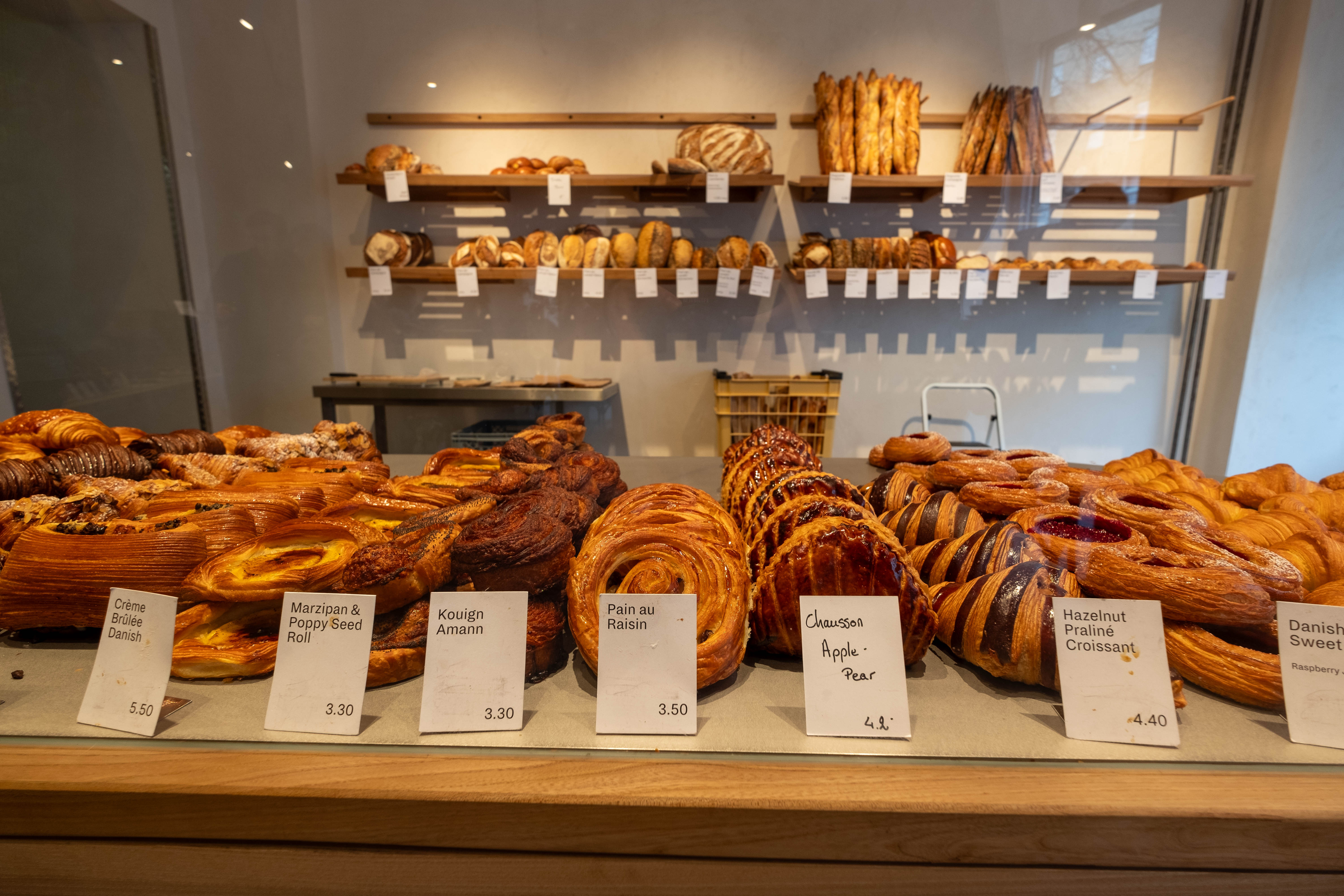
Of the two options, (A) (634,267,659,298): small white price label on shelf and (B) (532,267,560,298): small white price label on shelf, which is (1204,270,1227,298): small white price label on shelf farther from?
(B) (532,267,560,298): small white price label on shelf

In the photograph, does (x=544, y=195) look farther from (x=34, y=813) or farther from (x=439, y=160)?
(x=34, y=813)

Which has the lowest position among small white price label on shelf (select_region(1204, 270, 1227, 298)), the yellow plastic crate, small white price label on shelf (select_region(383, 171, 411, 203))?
the yellow plastic crate

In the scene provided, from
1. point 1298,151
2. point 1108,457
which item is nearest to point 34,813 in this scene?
point 1298,151

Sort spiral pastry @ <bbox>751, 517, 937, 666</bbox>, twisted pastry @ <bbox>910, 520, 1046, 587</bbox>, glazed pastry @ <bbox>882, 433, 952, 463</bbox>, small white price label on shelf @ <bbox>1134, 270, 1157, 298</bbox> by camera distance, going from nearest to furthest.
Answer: spiral pastry @ <bbox>751, 517, 937, 666</bbox>, twisted pastry @ <bbox>910, 520, 1046, 587</bbox>, glazed pastry @ <bbox>882, 433, 952, 463</bbox>, small white price label on shelf @ <bbox>1134, 270, 1157, 298</bbox>

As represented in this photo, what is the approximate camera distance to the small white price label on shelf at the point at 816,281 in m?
4.17

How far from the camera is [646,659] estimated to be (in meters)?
1.01

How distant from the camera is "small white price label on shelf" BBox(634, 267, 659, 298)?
4.13 meters

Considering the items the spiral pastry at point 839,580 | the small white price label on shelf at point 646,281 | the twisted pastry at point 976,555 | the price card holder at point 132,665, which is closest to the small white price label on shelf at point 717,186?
the small white price label on shelf at point 646,281

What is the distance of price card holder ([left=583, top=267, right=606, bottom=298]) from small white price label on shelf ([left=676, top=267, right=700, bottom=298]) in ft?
1.69

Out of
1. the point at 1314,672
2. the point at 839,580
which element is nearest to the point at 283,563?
the point at 839,580

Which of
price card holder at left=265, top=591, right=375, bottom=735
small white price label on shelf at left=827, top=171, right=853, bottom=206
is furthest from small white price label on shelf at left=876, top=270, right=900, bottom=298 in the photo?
price card holder at left=265, top=591, right=375, bottom=735

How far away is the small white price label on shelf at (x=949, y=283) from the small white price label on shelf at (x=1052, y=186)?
70 cm

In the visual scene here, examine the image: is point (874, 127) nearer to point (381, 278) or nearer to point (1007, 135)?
point (1007, 135)

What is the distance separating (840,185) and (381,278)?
3.14 metres
